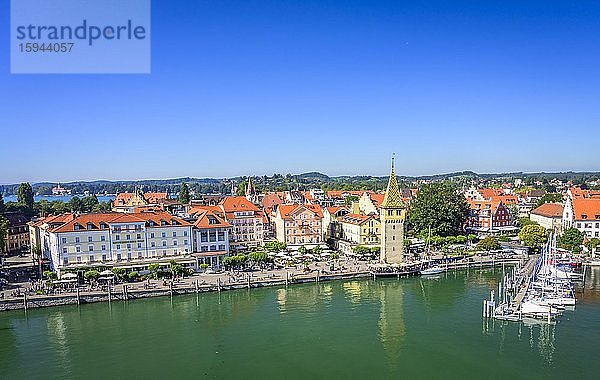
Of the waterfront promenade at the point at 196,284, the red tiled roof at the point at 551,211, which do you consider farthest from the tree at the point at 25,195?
the red tiled roof at the point at 551,211

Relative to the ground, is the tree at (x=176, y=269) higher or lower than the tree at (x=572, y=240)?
lower

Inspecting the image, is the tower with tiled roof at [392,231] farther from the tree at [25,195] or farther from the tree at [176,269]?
the tree at [25,195]

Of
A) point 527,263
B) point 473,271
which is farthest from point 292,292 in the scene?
point 527,263

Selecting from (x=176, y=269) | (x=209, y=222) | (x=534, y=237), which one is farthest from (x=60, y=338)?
(x=534, y=237)

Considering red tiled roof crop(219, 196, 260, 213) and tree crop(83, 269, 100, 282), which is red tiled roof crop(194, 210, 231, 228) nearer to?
tree crop(83, 269, 100, 282)

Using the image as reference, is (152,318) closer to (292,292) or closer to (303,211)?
(292,292)

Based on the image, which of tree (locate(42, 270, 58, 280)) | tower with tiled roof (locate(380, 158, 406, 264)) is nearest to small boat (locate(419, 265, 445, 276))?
tower with tiled roof (locate(380, 158, 406, 264))

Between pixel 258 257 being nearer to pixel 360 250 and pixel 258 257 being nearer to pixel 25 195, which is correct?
pixel 360 250
